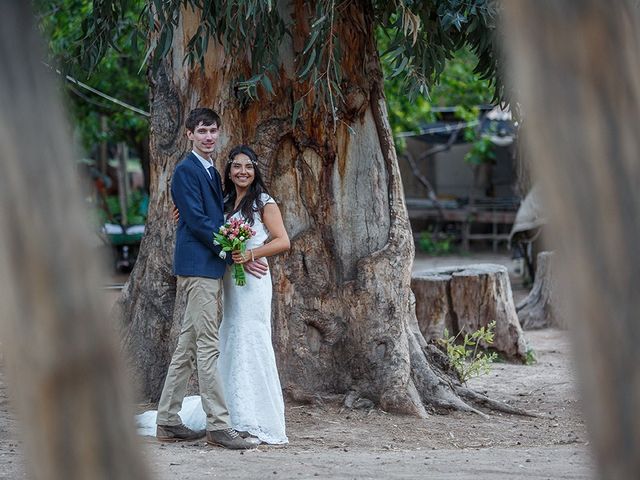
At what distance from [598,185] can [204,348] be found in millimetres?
4597

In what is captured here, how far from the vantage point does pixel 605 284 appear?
92.4 inches

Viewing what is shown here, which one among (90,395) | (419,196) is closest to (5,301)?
(90,395)

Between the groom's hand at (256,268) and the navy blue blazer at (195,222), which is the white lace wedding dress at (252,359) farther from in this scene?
the navy blue blazer at (195,222)

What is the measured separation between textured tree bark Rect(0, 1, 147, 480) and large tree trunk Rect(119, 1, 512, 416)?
5274mm

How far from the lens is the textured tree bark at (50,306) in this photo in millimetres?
2426

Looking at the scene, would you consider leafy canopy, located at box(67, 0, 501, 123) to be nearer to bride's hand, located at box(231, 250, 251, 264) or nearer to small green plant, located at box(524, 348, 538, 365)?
bride's hand, located at box(231, 250, 251, 264)

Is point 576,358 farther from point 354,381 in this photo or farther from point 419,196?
point 419,196

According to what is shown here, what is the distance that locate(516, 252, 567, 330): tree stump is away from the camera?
1384 cm

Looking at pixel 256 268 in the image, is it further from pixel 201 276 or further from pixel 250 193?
pixel 250 193

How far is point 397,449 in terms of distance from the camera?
688 centimetres

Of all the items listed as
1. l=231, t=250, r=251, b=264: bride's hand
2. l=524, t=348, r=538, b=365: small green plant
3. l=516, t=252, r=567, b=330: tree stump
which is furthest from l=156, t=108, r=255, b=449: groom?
l=516, t=252, r=567, b=330: tree stump

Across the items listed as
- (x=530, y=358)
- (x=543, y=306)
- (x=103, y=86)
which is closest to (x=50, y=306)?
(x=530, y=358)

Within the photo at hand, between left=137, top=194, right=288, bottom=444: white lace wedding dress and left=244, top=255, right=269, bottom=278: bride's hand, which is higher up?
left=244, top=255, right=269, bottom=278: bride's hand

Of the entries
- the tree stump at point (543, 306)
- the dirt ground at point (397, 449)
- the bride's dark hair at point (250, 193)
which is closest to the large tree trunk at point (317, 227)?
the dirt ground at point (397, 449)
